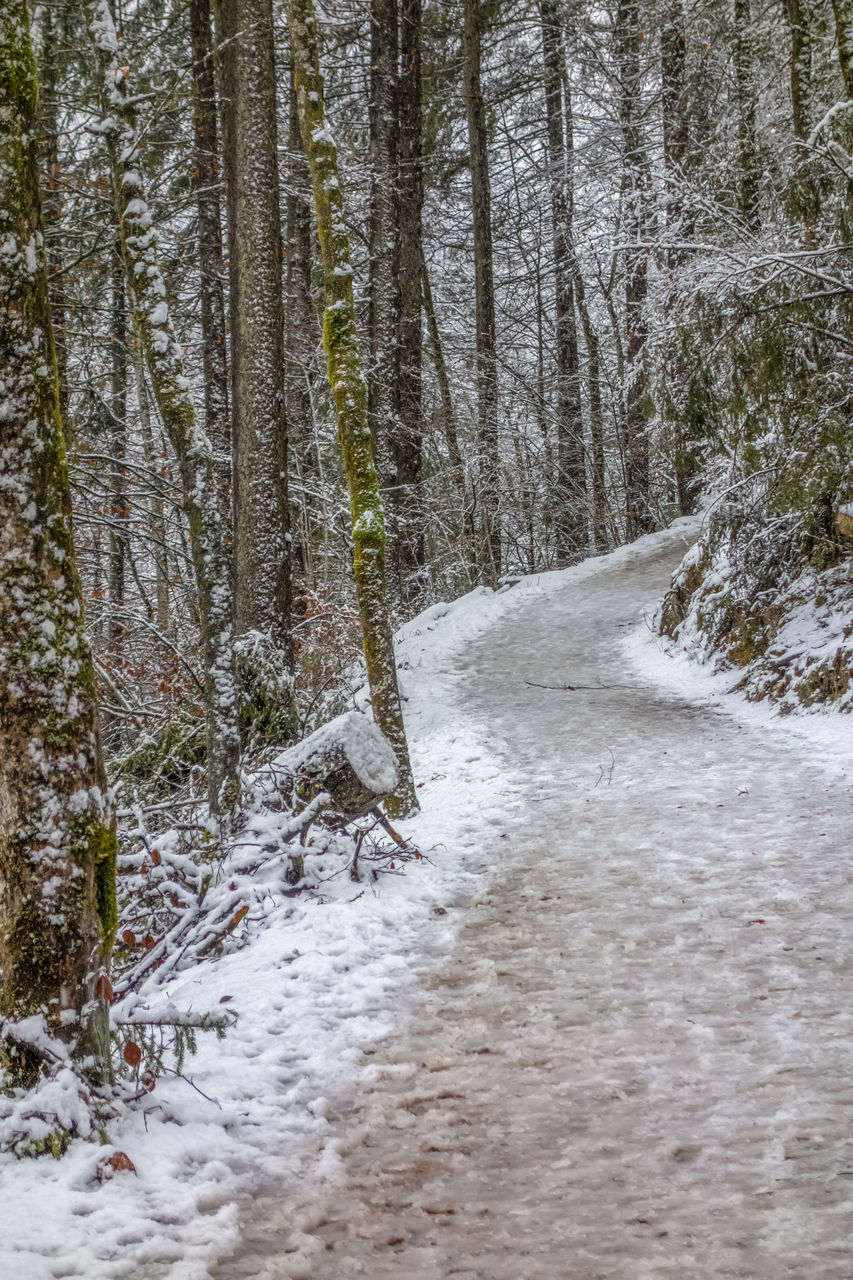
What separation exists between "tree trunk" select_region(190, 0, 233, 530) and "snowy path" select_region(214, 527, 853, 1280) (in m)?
6.62

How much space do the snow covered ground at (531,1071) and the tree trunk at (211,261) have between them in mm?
6458

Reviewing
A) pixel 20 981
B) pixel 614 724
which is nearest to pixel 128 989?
pixel 20 981

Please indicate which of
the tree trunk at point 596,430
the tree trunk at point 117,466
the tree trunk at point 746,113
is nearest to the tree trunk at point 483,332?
the tree trunk at point 596,430

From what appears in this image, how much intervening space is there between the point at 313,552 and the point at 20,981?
11427mm

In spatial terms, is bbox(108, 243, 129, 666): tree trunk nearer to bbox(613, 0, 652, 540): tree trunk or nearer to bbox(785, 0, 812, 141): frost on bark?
bbox(613, 0, 652, 540): tree trunk

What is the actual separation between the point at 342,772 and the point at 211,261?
8608 millimetres

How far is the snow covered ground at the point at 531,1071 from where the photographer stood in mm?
2467

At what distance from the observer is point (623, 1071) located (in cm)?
337

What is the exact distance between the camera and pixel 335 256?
6.61 m

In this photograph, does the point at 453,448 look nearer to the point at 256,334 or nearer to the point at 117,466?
the point at 117,466

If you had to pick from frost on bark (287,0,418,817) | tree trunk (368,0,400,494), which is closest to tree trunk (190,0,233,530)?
tree trunk (368,0,400,494)

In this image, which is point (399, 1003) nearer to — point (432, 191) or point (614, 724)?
point (614, 724)

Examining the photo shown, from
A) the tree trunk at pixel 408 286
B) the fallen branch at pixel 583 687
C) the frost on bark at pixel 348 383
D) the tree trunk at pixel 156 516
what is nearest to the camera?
the frost on bark at pixel 348 383

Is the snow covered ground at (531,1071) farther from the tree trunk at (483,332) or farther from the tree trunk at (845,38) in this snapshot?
the tree trunk at (483,332)
